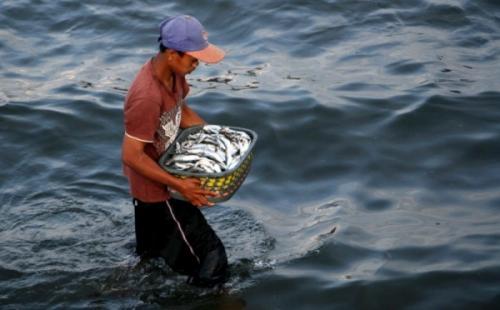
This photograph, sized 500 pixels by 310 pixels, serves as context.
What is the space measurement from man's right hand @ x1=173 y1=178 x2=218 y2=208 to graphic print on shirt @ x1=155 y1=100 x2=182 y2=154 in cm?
37

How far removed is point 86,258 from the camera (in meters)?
6.78

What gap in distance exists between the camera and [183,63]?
5.36m

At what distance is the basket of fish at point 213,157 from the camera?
17.7ft

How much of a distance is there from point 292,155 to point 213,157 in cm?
288

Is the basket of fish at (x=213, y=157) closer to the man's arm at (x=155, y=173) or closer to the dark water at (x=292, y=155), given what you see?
the man's arm at (x=155, y=173)

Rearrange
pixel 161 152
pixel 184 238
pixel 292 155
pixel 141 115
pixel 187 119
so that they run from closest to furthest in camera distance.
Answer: pixel 141 115, pixel 161 152, pixel 184 238, pixel 187 119, pixel 292 155

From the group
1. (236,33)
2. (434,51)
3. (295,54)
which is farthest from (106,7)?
(434,51)

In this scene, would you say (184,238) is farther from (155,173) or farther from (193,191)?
(155,173)

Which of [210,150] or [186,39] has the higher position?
[186,39]

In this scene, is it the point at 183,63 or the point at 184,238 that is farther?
the point at 184,238

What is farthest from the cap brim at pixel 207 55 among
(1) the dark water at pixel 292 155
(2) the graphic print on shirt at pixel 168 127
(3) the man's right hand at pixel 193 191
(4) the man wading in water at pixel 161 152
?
(1) the dark water at pixel 292 155

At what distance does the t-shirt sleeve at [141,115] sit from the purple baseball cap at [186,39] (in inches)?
14.9

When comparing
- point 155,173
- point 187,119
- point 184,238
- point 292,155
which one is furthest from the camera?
point 292,155

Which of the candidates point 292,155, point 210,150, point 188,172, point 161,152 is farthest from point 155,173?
point 292,155
